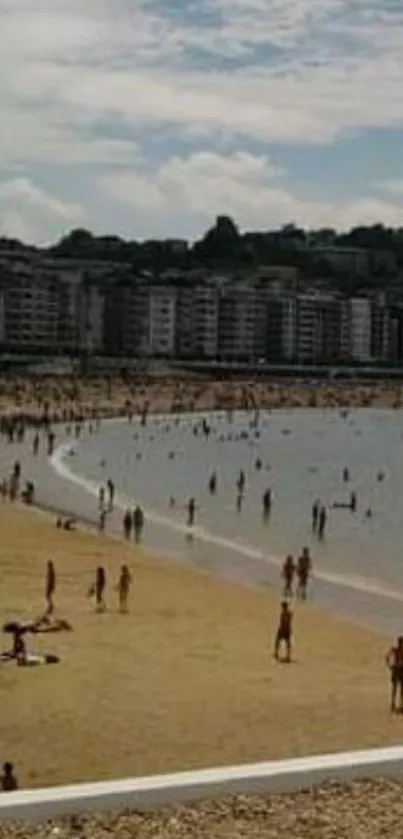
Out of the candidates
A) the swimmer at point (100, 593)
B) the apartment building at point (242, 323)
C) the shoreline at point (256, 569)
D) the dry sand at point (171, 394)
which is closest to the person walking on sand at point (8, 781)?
the swimmer at point (100, 593)

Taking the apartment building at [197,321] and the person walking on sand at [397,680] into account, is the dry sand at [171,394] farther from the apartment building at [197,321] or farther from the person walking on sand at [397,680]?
the person walking on sand at [397,680]

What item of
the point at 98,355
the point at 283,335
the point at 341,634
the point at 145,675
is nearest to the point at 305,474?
the point at 341,634

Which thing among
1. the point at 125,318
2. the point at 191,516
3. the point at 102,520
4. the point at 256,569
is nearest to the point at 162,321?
the point at 125,318

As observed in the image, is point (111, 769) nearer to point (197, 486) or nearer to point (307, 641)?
point (307, 641)

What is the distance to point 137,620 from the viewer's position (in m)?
24.5

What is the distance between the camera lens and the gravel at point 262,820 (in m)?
7.30

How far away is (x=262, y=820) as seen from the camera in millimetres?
7578

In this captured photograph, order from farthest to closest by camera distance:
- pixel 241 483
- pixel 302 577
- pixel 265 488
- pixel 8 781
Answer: pixel 265 488
pixel 241 483
pixel 302 577
pixel 8 781

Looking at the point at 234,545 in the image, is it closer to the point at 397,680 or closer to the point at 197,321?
the point at 397,680

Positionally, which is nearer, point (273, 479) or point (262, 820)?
point (262, 820)

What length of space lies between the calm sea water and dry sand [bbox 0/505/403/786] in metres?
7.12

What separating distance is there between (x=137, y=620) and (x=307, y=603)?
5.31 m

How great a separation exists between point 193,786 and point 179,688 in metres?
11.4

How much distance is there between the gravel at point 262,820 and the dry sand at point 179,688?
6.83m
